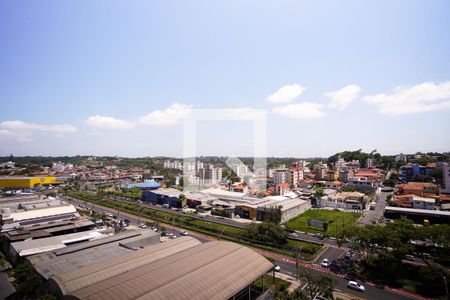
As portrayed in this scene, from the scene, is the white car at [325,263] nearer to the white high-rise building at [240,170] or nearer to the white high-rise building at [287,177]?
the white high-rise building at [287,177]

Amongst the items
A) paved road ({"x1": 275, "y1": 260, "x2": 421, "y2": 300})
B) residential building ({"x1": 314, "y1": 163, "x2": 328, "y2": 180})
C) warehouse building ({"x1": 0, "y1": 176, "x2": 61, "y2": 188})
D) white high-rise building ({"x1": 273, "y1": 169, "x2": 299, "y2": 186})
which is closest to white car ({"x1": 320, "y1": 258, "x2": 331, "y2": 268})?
paved road ({"x1": 275, "y1": 260, "x2": 421, "y2": 300})

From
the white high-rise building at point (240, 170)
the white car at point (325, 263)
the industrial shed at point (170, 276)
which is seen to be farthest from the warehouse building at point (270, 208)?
the white high-rise building at point (240, 170)

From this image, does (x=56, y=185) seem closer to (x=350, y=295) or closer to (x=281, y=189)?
(x=281, y=189)

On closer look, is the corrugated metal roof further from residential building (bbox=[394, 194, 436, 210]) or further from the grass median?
residential building (bbox=[394, 194, 436, 210])

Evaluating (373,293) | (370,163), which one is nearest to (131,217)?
(373,293)

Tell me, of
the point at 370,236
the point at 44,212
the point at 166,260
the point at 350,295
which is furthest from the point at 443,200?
the point at 44,212

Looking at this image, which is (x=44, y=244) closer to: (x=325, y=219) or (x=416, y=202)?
(x=325, y=219)
